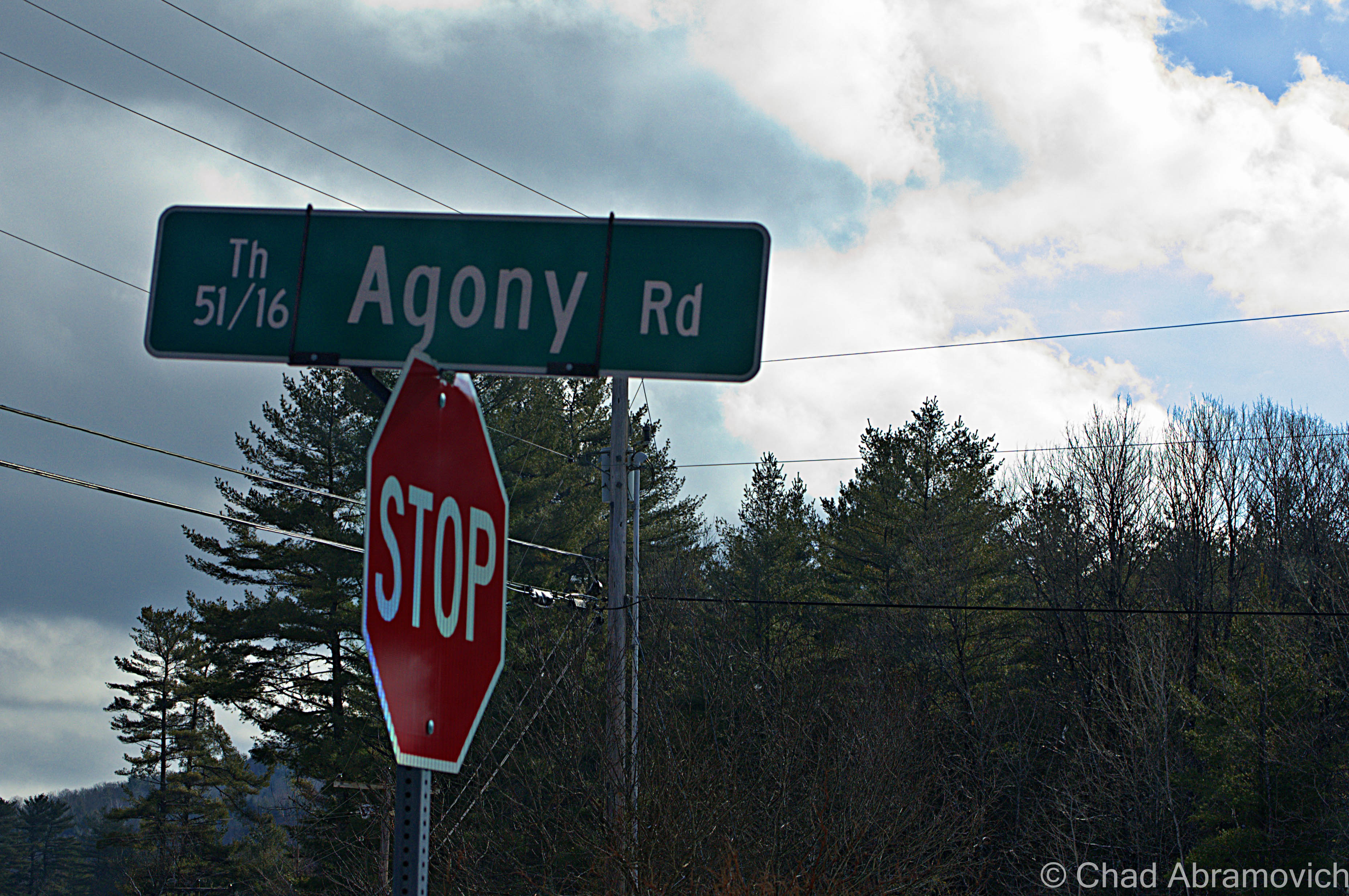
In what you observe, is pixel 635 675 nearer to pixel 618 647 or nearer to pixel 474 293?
pixel 618 647

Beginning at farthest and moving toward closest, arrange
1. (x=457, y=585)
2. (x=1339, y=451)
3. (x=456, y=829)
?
(x=1339, y=451) < (x=456, y=829) < (x=457, y=585)

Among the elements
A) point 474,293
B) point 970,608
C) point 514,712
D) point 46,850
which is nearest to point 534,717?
point 514,712

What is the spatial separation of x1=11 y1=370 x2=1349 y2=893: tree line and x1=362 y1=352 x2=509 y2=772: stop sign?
13017 mm

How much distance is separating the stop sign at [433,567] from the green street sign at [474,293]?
0.56 meters

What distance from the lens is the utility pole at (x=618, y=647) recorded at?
13.0m

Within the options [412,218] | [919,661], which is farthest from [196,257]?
[919,661]

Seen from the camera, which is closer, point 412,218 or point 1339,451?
point 412,218

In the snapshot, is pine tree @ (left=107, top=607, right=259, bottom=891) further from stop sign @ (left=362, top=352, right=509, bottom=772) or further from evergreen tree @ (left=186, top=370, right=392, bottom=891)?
stop sign @ (left=362, top=352, right=509, bottom=772)

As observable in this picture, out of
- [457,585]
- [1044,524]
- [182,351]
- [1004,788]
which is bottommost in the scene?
[1004,788]

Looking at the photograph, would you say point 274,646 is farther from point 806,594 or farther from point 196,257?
point 196,257

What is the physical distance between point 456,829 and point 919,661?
17602 millimetres

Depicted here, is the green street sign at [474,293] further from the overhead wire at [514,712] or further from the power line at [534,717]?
the overhead wire at [514,712]

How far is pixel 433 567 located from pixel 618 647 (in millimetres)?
14434

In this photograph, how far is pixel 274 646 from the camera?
3023 centimetres
